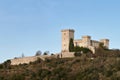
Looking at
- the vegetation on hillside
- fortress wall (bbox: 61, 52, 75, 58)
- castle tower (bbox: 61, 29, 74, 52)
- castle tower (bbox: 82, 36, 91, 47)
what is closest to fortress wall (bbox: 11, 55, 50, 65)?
the vegetation on hillside

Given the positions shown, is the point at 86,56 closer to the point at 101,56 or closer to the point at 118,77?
the point at 101,56

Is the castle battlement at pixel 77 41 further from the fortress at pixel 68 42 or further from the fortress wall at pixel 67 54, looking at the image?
the fortress wall at pixel 67 54

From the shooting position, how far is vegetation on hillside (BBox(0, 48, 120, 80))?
172 ft

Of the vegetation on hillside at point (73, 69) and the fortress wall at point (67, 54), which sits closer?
the vegetation on hillside at point (73, 69)

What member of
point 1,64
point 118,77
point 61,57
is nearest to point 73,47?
point 61,57

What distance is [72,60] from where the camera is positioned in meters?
60.2

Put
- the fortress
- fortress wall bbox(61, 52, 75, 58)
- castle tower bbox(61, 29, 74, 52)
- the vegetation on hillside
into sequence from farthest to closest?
castle tower bbox(61, 29, 74, 52) → the fortress → fortress wall bbox(61, 52, 75, 58) → the vegetation on hillside

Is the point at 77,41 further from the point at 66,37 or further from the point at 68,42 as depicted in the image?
the point at 66,37

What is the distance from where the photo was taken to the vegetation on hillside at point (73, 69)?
52.4 metres

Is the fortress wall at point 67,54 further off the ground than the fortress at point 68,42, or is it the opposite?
the fortress at point 68,42

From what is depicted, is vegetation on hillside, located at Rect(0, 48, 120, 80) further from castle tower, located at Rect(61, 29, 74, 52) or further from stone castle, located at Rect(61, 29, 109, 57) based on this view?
castle tower, located at Rect(61, 29, 74, 52)

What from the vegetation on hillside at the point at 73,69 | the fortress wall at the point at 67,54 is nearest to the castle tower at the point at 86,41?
the vegetation on hillside at the point at 73,69

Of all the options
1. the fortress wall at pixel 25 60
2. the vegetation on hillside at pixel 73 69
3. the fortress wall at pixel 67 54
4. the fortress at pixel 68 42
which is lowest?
the vegetation on hillside at pixel 73 69

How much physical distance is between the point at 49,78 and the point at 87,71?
3694 mm
